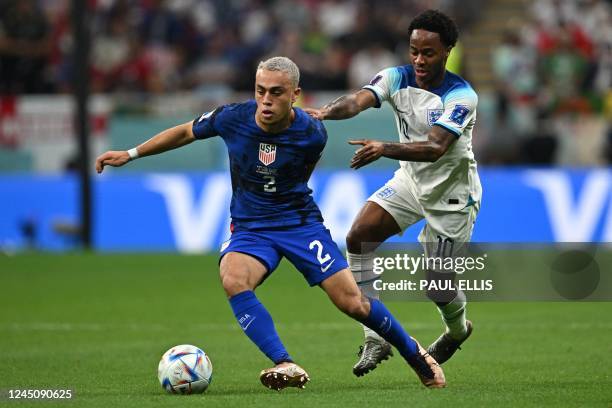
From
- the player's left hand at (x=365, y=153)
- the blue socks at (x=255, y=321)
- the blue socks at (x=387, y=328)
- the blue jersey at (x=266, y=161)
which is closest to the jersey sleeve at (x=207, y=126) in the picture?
the blue jersey at (x=266, y=161)

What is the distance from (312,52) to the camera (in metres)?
22.5

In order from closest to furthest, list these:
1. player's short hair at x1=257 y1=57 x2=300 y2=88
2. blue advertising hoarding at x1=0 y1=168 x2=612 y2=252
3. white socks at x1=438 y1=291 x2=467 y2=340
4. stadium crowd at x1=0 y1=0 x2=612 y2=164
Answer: player's short hair at x1=257 y1=57 x2=300 y2=88, white socks at x1=438 y1=291 x2=467 y2=340, blue advertising hoarding at x1=0 y1=168 x2=612 y2=252, stadium crowd at x1=0 y1=0 x2=612 y2=164

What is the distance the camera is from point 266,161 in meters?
7.62

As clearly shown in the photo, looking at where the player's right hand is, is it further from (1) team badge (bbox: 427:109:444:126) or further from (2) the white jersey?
(1) team badge (bbox: 427:109:444:126)

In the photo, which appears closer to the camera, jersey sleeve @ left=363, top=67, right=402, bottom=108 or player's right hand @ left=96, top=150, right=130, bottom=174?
player's right hand @ left=96, top=150, right=130, bottom=174

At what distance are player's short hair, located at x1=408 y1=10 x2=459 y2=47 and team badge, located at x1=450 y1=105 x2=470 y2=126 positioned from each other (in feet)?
1.57

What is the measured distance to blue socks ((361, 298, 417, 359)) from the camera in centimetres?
766

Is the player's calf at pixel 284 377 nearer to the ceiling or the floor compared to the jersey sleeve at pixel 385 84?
nearer to the floor

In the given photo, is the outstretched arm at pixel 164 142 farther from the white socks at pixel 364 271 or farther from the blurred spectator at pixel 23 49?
the blurred spectator at pixel 23 49

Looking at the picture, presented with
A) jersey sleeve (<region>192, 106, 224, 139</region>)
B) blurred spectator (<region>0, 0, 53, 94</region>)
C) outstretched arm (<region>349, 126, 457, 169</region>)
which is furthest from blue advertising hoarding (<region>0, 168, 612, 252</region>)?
jersey sleeve (<region>192, 106, 224, 139</region>)

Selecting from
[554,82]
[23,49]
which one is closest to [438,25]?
[554,82]

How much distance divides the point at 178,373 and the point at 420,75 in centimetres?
258

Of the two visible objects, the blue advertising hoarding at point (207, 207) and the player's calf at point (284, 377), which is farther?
the blue advertising hoarding at point (207, 207)

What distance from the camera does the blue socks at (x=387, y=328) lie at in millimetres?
7656
